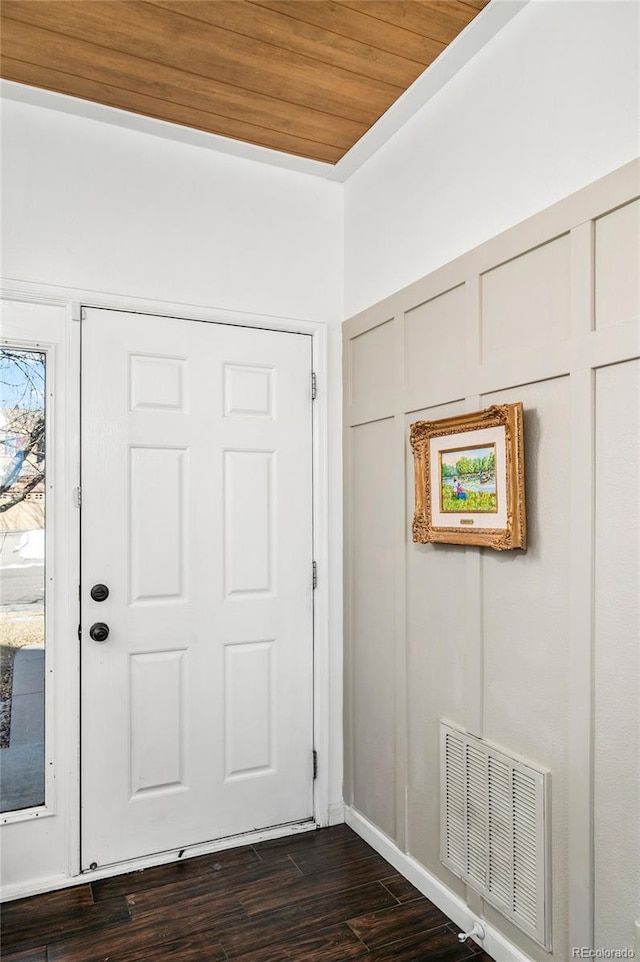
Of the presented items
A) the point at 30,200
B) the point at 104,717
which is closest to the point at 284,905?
the point at 104,717

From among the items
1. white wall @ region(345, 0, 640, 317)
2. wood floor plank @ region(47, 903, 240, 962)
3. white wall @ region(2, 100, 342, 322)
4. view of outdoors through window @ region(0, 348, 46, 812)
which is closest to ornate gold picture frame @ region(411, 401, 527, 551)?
white wall @ region(345, 0, 640, 317)

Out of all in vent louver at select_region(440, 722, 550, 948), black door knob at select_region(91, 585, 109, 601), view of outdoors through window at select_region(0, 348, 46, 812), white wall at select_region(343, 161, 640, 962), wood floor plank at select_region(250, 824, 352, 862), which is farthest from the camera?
wood floor plank at select_region(250, 824, 352, 862)

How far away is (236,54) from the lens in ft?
6.75

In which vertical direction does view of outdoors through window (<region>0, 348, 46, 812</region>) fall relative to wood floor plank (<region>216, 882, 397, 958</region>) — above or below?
above

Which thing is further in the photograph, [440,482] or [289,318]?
[289,318]

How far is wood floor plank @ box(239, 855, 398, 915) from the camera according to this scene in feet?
7.17

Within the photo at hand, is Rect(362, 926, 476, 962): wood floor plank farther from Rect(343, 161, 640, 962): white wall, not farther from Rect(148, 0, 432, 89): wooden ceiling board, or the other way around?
Rect(148, 0, 432, 89): wooden ceiling board

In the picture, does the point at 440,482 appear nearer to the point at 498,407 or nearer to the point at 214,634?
the point at 498,407

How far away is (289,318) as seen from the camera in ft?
8.97

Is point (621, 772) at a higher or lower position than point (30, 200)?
lower

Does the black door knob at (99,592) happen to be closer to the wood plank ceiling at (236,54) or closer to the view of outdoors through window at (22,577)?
the view of outdoors through window at (22,577)

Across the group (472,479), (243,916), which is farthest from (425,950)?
(472,479)

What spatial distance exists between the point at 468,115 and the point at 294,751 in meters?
2.46

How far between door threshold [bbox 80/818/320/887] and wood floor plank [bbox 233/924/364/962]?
59 cm
